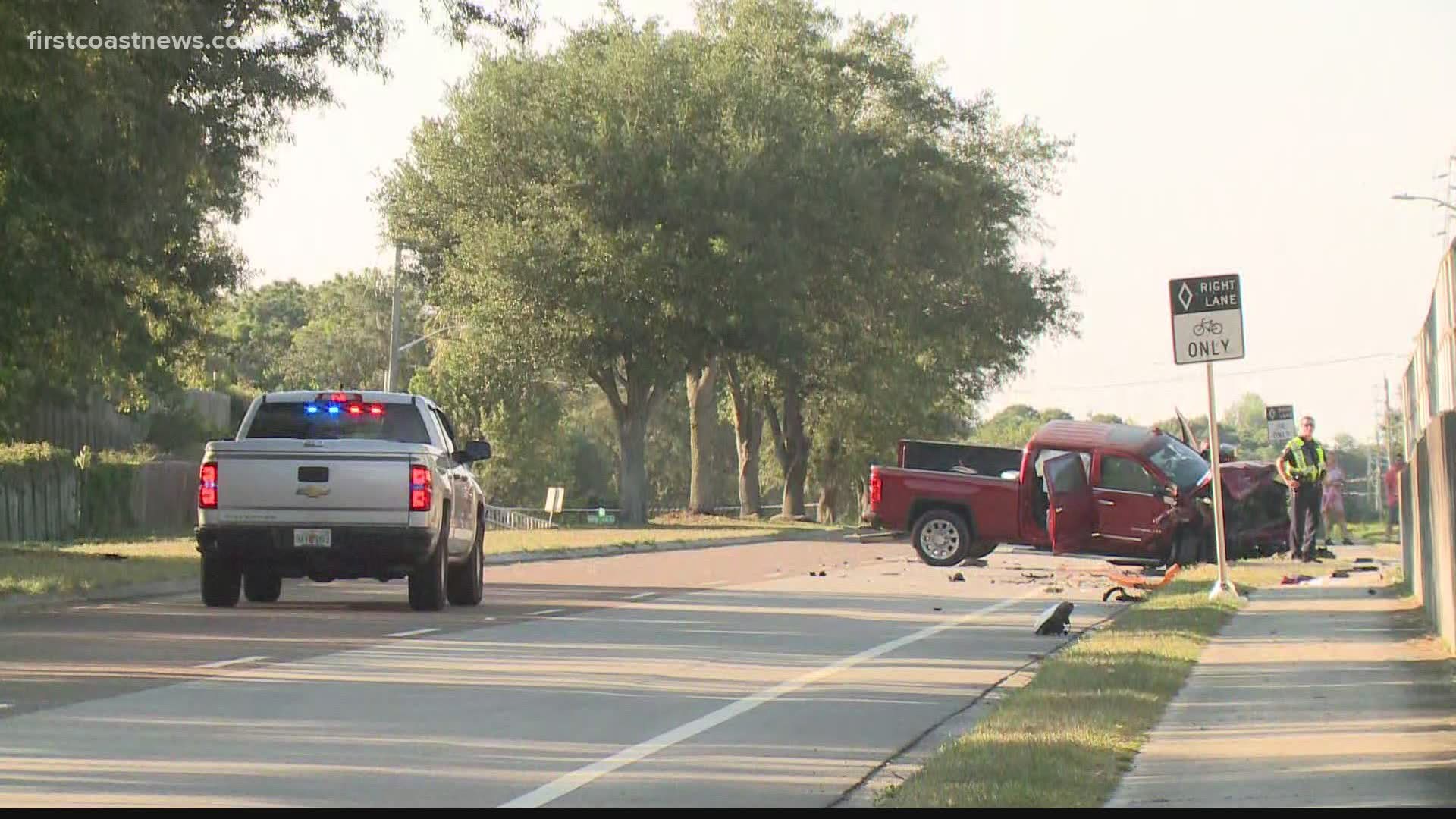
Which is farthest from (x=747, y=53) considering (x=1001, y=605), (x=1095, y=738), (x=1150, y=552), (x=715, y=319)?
(x=1095, y=738)

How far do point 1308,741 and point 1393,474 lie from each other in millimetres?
32862

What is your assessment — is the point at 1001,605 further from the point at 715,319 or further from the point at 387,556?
the point at 715,319

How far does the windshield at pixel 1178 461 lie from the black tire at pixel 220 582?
43.3ft

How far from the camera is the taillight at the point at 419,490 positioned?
18750mm

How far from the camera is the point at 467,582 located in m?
20.8

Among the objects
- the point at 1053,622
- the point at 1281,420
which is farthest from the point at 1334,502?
the point at 1053,622

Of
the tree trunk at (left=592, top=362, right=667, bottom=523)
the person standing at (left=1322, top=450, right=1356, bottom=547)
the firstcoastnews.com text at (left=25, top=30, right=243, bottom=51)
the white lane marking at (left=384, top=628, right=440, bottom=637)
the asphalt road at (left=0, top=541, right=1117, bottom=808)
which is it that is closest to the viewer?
the asphalt road at (left=0, top=541, right=1117, bottom=808)

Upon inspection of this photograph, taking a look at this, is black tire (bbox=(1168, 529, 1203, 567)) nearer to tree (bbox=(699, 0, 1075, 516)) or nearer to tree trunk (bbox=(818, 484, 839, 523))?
tree (bbox=(699, 0, 1075, 516))

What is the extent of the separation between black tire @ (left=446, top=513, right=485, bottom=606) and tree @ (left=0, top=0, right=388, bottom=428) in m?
4.60

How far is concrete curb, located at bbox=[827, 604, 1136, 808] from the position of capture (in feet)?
29.5

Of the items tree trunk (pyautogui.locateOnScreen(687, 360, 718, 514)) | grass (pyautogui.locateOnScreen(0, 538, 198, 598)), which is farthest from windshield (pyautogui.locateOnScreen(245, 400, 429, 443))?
tree trunk (pyautogui.locateOnScreen(687, 360, 718, 514))

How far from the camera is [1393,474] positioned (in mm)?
41375

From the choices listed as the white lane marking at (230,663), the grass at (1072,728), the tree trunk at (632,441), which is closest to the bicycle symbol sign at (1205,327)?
the grass at (1072,728)

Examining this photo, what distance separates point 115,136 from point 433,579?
5.08m
